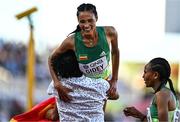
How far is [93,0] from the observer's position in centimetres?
708

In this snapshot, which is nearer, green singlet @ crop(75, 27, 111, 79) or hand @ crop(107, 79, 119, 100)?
green singlet @ crop(75, 27, 111, 79)

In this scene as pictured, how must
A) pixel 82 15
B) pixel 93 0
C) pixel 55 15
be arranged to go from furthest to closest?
pixel 55 15
pixel 93 0
pixel 82 15

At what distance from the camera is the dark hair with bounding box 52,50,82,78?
346 centimetres

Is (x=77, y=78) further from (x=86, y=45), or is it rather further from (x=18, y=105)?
(x=18, y=105)

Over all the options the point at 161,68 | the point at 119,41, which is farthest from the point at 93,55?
the point at 119,41

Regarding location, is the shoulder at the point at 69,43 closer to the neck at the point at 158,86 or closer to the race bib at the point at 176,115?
the neck at the point at 158,86

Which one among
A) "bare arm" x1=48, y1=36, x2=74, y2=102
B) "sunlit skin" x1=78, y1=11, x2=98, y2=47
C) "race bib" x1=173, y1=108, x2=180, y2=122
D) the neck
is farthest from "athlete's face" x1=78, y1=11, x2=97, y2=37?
"race bib" x1=173, y1=108, x2=180, y2=122

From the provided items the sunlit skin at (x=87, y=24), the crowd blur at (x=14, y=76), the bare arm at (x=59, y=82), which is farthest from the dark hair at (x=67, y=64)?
the crowd blur at (x=14, y=76)

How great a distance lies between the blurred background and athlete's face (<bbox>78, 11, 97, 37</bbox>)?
4.24 meters

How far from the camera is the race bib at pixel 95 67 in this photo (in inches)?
134

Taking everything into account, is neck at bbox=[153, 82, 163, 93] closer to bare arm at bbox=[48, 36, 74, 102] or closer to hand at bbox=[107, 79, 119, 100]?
hand at bbox=[107, 79, 119, 100]

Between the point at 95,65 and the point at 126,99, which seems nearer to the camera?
the point at 95,65

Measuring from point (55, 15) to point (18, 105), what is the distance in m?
1.39

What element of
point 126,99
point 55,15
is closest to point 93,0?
point 55,15
